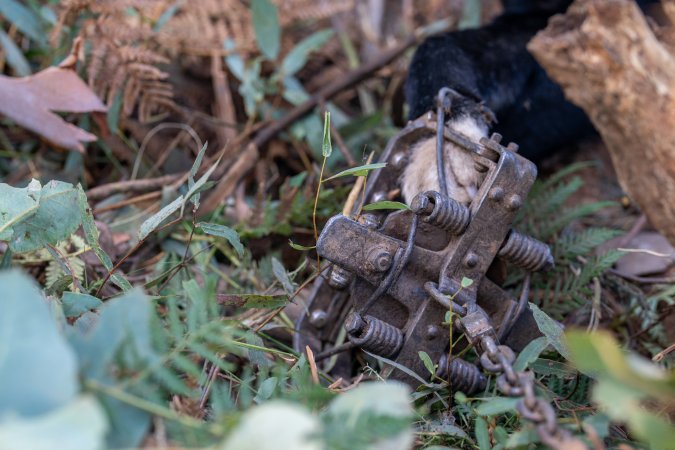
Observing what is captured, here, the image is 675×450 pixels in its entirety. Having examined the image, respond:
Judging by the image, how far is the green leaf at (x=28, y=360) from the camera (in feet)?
1.87

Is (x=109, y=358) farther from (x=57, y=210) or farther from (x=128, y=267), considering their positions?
(x=128, y=267)

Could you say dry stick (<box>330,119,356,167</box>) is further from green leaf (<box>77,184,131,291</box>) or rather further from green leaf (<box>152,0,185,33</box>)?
green leaf (<box>77,184,131,291</box>)

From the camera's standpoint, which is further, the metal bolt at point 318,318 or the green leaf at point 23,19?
the green leaf at point 23,19

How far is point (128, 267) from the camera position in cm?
140

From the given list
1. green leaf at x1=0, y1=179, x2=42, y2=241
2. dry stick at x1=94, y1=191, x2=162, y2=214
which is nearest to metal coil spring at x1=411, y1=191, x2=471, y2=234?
green leaf at x1=0, y1=179, x2=42, y2=241

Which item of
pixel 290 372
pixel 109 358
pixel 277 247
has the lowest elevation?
pixel 277 247

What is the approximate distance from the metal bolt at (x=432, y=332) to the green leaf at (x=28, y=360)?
56cm

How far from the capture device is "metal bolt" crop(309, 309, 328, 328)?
1.18 meters

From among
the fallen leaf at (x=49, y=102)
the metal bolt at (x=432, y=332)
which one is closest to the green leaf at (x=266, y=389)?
the metal bolt at (x=432, y=332)

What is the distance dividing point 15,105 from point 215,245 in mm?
571

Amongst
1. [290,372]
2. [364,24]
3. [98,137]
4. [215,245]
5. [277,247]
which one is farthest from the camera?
[364,24]

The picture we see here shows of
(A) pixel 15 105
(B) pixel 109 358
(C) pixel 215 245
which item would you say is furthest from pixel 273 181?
(B) pixel 109 358

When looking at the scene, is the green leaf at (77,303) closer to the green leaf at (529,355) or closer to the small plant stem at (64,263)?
the small plant stem at (64,263)

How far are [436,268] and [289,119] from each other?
0.84 metres
